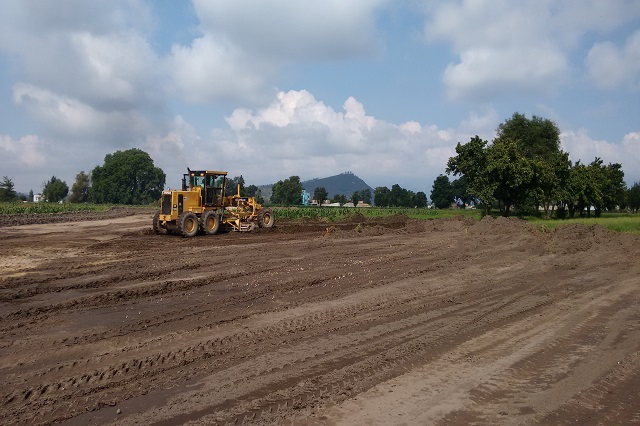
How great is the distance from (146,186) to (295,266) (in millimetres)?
129382

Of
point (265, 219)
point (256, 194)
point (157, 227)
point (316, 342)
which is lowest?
point (316, 342)

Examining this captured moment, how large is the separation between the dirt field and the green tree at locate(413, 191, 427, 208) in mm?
148855

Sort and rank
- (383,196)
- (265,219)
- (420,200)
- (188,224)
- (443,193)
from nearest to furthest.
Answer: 1. (188,224)
2. (265,219)
3. (443,193)
4. (383,196)
5. (420,200)

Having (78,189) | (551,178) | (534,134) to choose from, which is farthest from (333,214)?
(78,189)

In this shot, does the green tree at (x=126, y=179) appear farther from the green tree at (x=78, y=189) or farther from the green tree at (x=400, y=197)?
the green tree at (x=400, y=197)

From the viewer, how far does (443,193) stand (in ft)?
489

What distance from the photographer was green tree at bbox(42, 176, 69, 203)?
131500mm

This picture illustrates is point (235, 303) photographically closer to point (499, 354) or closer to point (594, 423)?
point (499, 354)

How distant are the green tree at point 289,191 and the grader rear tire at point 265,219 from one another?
8706 cm

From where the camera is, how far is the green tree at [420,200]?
163225 millimetres

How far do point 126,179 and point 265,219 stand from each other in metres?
112

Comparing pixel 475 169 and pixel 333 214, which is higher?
pixel 475 169

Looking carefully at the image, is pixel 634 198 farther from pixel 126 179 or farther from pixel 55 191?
pixel 55 191

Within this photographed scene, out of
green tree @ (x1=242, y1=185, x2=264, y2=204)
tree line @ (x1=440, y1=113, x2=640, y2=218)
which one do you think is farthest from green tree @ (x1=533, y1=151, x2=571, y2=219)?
green tree @ (x1=242, y1=185, x2=264, y2=204)
